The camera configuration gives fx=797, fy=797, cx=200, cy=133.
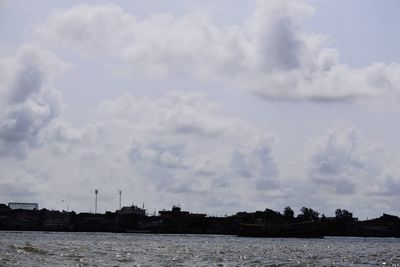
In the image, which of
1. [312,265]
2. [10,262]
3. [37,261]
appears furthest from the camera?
[312,265]

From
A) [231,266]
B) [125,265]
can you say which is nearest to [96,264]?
[125,265]

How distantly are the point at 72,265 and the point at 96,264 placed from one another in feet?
10.3

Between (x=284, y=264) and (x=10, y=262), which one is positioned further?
(x=284, y=264)

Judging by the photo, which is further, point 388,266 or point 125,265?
point 388,266

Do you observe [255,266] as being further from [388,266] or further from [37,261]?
[37,261]

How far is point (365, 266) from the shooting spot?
2943 inches

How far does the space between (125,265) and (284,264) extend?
634 inches

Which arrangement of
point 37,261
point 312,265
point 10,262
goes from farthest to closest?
point 312,265
point 37,261
point 10,262

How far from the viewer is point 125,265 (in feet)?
220

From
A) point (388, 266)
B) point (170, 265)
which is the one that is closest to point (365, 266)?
point (388, 266)

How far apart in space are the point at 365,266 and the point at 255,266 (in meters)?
11.2

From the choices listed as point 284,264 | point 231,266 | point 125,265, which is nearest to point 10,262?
point 125,265

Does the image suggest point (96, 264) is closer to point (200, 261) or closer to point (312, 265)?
point (200, 261)

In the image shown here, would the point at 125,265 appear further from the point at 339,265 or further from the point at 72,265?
the point at 339,265
